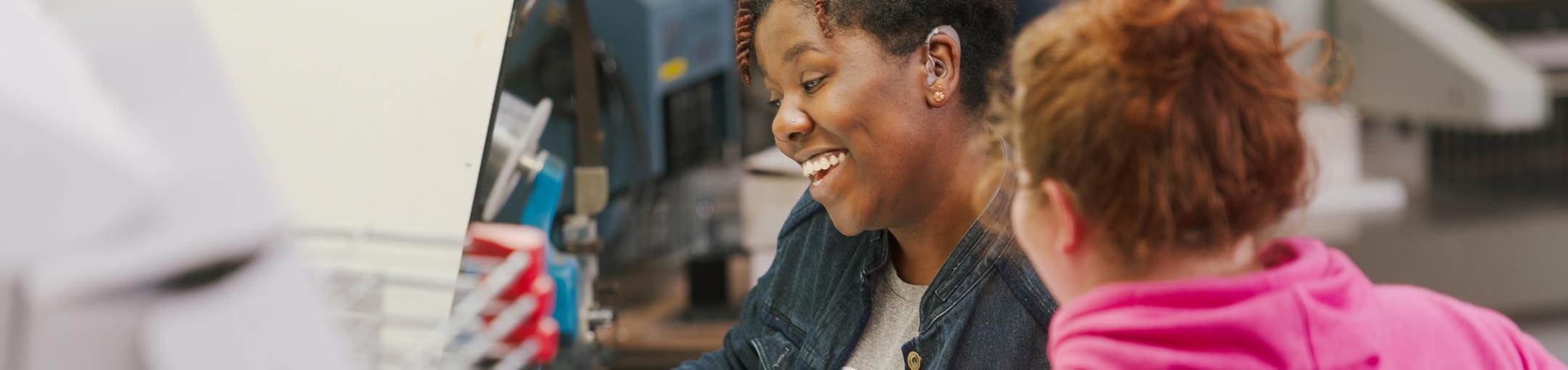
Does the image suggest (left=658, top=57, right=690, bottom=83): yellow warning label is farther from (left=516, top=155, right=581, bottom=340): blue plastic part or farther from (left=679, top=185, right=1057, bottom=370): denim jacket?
(left=679, top=185, right=1057, bottom=370): denim jacket

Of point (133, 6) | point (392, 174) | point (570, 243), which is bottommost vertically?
point (570, 243)

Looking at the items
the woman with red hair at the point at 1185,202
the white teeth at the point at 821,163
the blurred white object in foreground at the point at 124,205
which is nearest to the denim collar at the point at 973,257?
the white teeth at the point at 821,163

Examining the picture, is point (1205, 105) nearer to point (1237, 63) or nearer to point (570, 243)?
point (1237, 63)

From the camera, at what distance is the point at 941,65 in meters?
1.02

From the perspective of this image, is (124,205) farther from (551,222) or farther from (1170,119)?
(551,222)

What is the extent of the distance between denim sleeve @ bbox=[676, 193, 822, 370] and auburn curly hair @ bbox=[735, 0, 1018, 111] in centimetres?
24

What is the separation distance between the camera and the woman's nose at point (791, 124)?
1.03 m

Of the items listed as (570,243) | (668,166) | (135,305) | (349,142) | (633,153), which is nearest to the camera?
(135,305)

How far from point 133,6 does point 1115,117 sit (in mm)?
530

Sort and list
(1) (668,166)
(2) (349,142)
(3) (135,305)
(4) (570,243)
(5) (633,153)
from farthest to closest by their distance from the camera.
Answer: (1) (668,166)
(5) (633,153)
(4) (570,243)
(2) (349,142)
(3) (135,305)

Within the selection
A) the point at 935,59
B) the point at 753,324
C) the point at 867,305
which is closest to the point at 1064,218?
the point at 935,59

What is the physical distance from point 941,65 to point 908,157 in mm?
78

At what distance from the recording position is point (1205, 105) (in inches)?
27.0

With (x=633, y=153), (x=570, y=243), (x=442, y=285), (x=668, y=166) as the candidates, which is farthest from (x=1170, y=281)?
(x=668, y=166)
